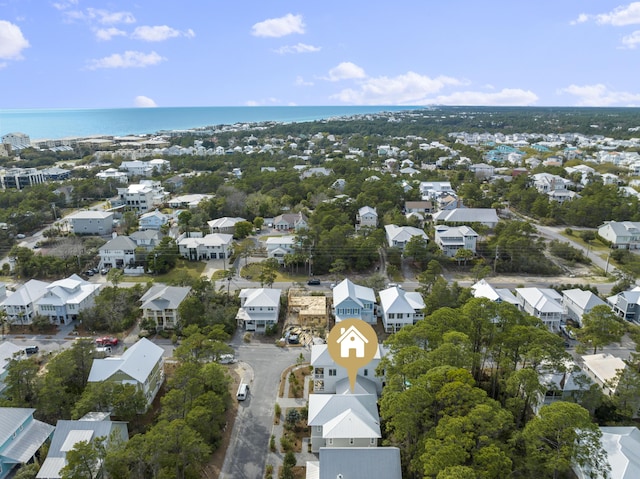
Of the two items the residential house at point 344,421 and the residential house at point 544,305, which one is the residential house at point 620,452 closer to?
the residential house at point 344,421

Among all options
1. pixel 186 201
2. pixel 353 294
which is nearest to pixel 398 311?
pixel 353 294

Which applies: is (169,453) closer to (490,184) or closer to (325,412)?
(325,412)

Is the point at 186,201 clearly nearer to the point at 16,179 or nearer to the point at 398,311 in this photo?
the point at 16,179

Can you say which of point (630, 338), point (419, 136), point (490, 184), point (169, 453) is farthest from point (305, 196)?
point (419, 136)

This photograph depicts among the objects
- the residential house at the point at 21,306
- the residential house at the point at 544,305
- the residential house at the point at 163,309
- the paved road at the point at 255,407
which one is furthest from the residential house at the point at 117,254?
the residential house at the point at 544,305

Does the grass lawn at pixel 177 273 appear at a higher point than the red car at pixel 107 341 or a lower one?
higher

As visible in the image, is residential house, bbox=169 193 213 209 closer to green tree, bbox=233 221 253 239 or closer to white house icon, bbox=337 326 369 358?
green tree, bbox=233 221 253 239
